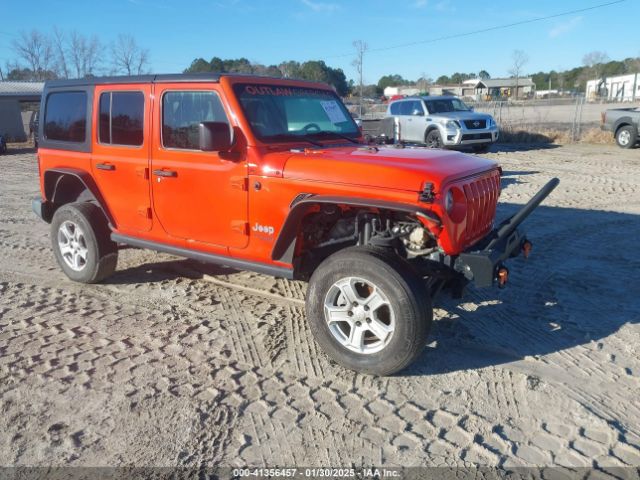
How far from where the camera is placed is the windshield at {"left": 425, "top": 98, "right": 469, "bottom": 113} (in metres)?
16.7

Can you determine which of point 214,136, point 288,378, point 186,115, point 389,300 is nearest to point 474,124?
point 186,115

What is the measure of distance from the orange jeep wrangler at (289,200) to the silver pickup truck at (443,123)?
10789 millimetres

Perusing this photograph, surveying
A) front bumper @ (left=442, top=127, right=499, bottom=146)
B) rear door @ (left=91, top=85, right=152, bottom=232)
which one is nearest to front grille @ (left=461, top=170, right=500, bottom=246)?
rear door @ (left=91, top=85, right=152, bottom=232)

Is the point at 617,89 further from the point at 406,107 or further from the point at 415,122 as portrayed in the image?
the point at 415,122

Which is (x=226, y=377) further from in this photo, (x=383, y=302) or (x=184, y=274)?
(x=184, y=274)

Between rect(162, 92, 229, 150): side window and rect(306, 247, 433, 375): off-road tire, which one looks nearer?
rect(306, 247, 433, 375): off-road tire

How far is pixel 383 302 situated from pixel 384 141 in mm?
2513

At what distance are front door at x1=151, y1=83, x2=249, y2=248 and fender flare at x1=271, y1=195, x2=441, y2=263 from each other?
376 millimetres

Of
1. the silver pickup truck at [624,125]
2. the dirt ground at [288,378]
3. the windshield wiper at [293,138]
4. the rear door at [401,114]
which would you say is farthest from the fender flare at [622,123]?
the windshield wiper at [293,138]

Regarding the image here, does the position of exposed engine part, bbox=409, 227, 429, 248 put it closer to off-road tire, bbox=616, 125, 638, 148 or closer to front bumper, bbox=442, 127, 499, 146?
front bumper, bbox=442, 127, 499, 146

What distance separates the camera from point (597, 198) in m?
9.33

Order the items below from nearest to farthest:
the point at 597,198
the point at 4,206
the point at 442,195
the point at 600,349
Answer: the point at 442,195 < the point at 600,349 < the point at 597,198 < the point at 4,206

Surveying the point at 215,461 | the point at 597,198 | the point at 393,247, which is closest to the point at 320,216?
the point at 393,247

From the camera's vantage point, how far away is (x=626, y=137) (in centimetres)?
1775
